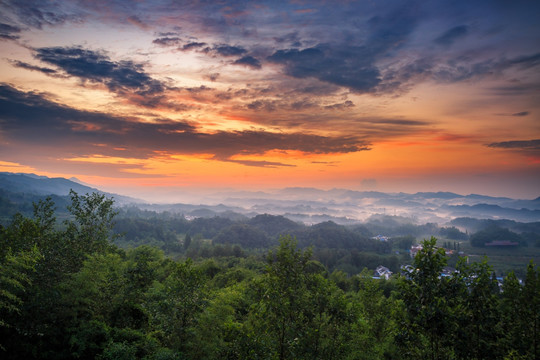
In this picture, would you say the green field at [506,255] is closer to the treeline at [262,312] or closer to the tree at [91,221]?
the treeline at [262,312]

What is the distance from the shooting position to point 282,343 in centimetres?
1063

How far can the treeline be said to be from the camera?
8812 mm

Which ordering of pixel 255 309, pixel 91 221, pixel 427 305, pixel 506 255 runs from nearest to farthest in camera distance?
pixel 427 305 < pixel 255 309 < pixel 91 221 < pixel 506 255

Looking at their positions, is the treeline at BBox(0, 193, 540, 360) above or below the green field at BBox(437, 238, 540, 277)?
above

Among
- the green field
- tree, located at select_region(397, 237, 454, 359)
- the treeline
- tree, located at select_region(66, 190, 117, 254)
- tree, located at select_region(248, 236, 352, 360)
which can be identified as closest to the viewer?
tree, located at select_region(397, 237, 454, 359)

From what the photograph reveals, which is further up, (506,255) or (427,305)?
(427,305)

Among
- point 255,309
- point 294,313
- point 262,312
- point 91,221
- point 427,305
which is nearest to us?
point 427,305

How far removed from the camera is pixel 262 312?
420 inches

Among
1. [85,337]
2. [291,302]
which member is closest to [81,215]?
[85,337]

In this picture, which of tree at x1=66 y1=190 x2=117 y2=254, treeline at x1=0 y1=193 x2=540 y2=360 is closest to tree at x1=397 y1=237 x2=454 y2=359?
treeline at x1=0 y1=193 x2=540 y2=360

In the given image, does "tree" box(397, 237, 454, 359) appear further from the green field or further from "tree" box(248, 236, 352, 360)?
the green field

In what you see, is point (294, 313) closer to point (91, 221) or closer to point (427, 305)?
point (427, 305)

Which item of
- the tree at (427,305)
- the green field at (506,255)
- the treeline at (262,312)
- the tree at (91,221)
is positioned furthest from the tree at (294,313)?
the green field at (506,255)

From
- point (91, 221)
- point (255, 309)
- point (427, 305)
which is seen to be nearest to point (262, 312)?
point (255, 309)
